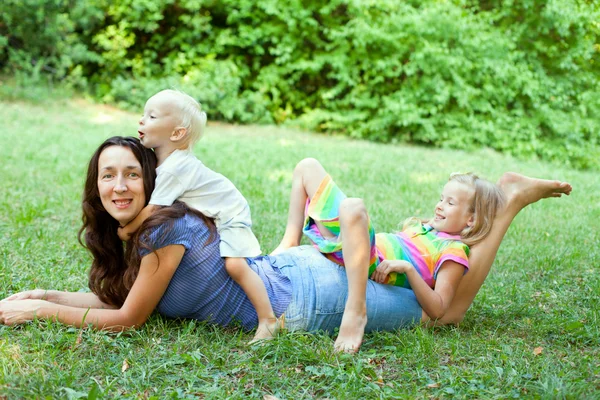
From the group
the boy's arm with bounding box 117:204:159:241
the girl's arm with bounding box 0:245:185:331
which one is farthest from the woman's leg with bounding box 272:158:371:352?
the boy's arm with bounding box 117:204:159:241

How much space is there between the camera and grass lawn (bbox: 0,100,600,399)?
2.33m

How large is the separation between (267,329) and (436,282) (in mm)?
786

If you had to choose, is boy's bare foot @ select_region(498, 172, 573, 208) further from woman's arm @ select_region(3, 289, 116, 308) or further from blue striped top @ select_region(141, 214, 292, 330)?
woman's arm @ select_region(3, 289, 116, 308)

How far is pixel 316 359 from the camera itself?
100 inches

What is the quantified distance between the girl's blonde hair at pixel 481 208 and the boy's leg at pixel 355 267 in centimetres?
58

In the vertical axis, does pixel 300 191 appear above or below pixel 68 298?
above

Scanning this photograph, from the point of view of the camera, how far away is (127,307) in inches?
105

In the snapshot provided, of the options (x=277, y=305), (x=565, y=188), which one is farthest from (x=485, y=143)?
(x=277, y=305)

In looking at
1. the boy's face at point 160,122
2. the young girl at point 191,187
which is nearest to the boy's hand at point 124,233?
the young girl at point 191,187

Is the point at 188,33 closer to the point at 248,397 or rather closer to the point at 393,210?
the point at 393,210

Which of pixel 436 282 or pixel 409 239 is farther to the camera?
pixel 409 239

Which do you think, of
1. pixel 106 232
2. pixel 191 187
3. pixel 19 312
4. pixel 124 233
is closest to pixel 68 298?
pixel 19 312

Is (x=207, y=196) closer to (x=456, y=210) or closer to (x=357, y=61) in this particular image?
(x=456, y=210)

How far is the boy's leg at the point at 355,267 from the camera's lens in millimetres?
2672
